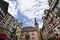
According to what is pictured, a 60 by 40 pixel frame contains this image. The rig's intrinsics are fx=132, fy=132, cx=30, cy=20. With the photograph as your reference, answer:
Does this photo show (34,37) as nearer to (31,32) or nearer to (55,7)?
(31,32)

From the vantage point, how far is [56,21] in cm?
→ 3894

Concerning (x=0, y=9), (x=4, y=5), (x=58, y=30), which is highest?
(x=4, y=5)

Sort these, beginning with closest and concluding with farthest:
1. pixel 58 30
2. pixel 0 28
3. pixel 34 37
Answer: pixel 0 28
pixel 58 30
pixel 34 37

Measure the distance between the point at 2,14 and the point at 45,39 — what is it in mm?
22423

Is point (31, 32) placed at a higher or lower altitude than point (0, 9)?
higher

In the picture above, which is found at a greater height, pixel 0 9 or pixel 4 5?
pixel 4 5

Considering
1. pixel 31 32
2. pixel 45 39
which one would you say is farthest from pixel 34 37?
pixel 45 39

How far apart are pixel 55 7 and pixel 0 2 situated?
1611 cm

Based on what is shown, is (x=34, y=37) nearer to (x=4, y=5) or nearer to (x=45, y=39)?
(x=45, y=39)

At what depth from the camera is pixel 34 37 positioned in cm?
8181

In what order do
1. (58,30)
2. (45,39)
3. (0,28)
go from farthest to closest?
(45,39) < (58,30) < (0,28)

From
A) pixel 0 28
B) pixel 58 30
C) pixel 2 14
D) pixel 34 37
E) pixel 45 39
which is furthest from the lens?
pixel 34 37

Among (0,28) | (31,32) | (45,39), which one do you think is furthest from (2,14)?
(31,32)

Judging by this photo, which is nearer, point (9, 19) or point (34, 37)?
point (9, 19)
